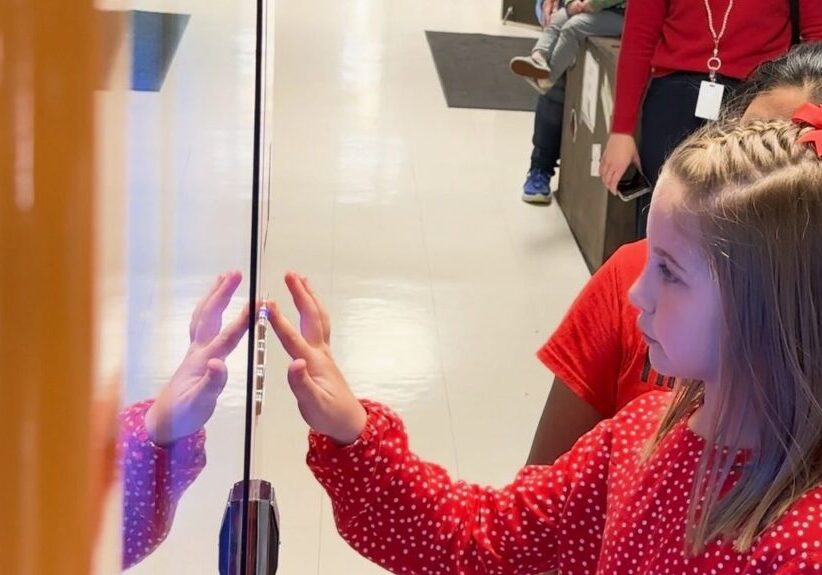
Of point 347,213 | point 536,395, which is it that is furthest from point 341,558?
point 347,213

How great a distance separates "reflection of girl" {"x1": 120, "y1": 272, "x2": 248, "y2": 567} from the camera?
0.37m

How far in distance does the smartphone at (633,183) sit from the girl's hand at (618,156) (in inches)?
2.5

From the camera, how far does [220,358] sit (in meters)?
0.58

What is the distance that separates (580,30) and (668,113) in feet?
5.03

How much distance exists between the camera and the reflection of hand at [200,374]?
0.44 m

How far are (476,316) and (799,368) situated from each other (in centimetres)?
224

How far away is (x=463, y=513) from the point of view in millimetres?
951

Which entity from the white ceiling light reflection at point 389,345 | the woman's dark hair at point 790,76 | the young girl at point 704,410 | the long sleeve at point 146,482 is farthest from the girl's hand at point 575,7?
the long sleeve at point 146,482

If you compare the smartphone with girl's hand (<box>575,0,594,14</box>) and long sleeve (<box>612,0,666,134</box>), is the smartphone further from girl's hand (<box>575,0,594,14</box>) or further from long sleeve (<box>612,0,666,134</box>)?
girl's hand (<box>575,0,594,14</box>)

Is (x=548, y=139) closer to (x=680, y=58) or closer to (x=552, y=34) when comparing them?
(x=552, y=34)

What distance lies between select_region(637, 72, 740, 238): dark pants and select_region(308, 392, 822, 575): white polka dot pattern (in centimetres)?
129

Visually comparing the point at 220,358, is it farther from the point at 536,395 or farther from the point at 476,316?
the point at 476,316

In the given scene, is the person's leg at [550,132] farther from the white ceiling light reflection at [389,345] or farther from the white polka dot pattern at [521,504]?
the white polka dot pattern at [521,504]

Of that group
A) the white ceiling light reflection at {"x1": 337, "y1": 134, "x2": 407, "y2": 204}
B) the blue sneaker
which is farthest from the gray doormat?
the blue sneaker
